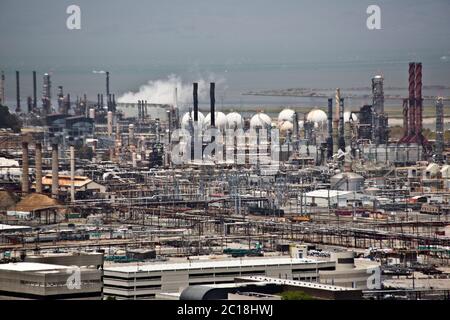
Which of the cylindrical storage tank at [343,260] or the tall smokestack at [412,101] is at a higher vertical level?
the tall smokestack at [412,101]

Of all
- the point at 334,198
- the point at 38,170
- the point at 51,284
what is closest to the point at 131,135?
the point at 334,198

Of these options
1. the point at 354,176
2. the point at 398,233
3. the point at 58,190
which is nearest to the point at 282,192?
the point at 354,176

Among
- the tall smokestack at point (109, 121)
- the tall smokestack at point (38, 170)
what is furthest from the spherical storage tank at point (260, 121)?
the tall smokestack at point (38, 170)

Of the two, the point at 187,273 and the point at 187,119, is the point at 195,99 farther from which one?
the point at 187,273

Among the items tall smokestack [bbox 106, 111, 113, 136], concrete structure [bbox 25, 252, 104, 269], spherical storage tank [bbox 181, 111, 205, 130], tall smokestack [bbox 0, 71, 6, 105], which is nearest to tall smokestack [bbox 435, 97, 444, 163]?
Result: spherical storage tank [bbox 181, 111, 205, 130]

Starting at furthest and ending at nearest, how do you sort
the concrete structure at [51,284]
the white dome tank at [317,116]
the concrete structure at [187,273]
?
1. the white dome tank at [317,116]
2. the concrete structure at [187,273]
3. the concrete structure at [51,284]

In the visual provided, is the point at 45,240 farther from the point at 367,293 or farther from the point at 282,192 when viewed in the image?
the point at 282,192

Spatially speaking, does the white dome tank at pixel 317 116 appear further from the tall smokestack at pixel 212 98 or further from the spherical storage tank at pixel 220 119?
the tall smokestack at pixel 212 98
